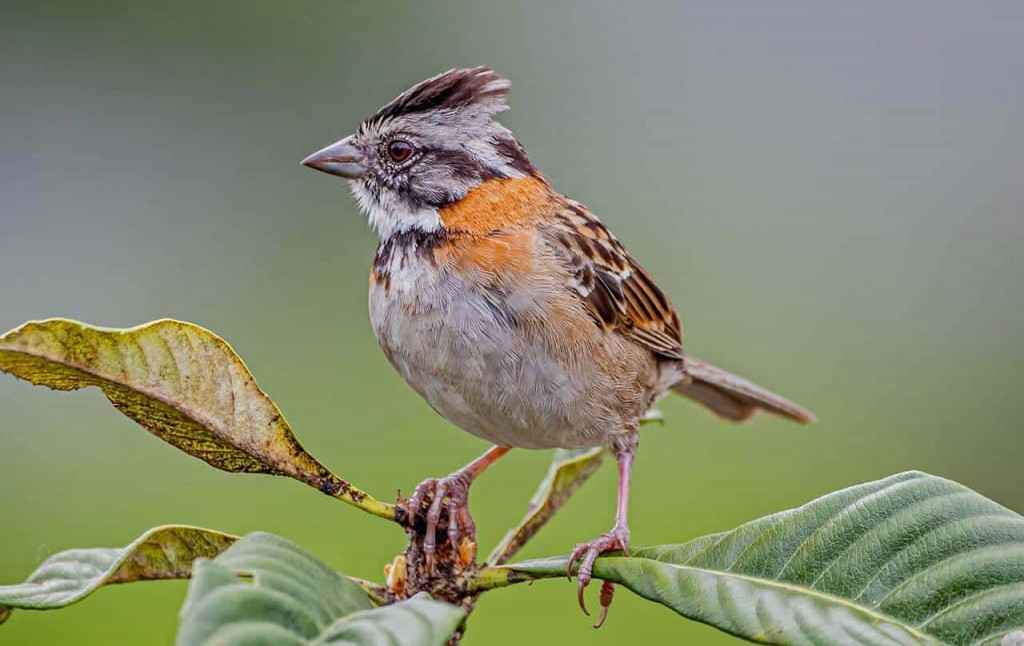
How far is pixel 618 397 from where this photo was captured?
325 centimetres

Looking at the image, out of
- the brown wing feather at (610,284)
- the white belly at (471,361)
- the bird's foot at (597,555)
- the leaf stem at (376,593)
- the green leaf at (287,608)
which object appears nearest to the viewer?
the green leaf at (287,608)

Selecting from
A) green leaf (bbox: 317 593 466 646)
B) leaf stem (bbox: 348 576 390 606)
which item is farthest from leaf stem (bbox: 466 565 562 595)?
green leaf (bbox: 317 593 466 646)

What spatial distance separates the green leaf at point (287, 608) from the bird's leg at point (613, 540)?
465 mm

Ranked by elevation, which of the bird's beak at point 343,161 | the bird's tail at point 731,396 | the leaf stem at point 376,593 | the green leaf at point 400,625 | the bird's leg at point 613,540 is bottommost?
the bird's tail at point 731,396

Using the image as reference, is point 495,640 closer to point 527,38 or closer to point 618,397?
point 618,397

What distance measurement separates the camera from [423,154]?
132 inches

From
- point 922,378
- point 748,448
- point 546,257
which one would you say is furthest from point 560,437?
point 922,378

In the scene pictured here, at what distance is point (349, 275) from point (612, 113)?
2.41m

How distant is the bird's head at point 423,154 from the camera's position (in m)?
3.26

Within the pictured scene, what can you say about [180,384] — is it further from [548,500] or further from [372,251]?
[372,251]

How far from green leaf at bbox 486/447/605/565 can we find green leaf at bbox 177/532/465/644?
0.58m

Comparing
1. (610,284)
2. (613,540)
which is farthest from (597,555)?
(610,284)

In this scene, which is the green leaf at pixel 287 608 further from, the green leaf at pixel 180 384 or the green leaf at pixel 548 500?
the green leaf at pixel 548 500

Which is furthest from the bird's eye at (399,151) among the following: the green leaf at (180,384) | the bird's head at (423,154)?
the green leaf at (180,384)
